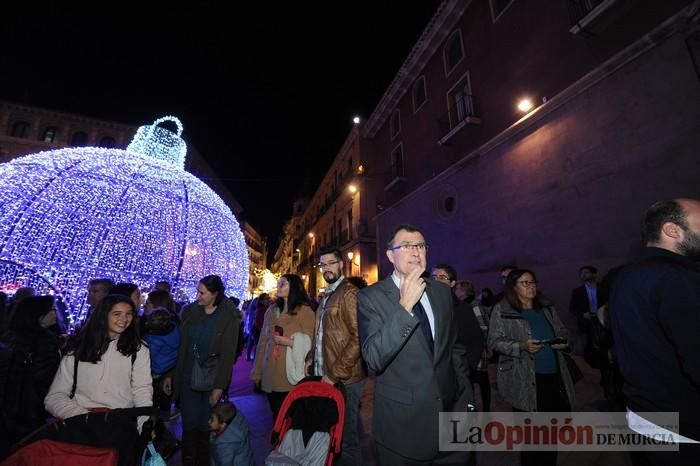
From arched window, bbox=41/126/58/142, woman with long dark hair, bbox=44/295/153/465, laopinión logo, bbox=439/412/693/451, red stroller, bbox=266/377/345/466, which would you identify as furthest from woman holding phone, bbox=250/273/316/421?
arched window, bbox=41/126/58/142

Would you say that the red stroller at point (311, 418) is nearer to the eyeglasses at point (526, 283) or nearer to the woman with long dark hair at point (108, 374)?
the woman with long dark hair at point (108, 374)

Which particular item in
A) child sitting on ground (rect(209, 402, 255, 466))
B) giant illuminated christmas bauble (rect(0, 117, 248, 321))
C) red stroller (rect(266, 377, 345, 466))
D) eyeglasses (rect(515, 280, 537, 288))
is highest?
giant illuminated christmas bauble (rect(0, 117, 248, 321))

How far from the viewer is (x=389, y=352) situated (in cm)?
159

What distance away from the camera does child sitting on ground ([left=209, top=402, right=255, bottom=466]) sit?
8.96 ft

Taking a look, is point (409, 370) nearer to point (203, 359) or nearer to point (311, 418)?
point (311, 418)

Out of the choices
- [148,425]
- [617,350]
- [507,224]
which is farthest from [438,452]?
[507,224]

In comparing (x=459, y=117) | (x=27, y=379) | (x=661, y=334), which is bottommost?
(x=27, y=379)

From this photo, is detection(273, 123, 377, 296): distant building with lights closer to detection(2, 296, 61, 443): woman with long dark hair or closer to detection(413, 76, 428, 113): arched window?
detection(413, 76, 428, 113): arched window

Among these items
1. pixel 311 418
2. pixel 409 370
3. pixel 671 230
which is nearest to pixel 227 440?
pixel 311 418

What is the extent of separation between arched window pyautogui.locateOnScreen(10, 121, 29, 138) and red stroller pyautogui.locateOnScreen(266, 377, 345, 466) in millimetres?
36351

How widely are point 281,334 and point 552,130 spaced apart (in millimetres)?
8694

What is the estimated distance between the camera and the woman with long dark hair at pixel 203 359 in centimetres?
306

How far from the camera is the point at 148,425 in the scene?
7.02 ft

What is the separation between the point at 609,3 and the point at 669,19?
1.35 metres
